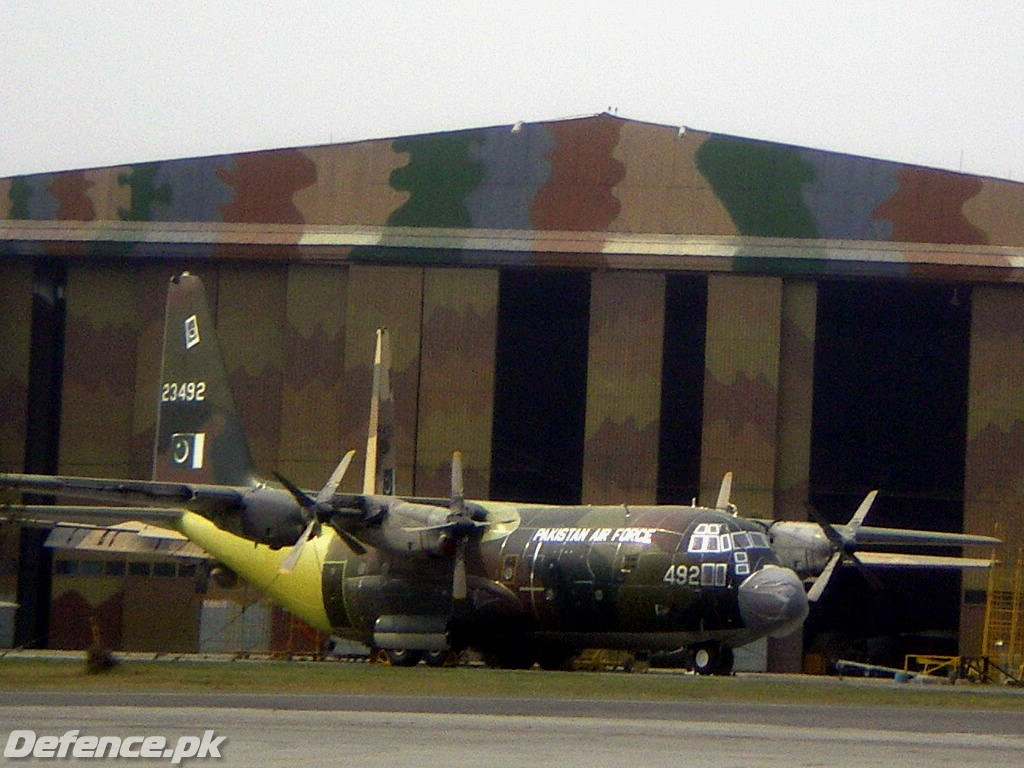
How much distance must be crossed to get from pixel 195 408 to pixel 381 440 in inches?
176

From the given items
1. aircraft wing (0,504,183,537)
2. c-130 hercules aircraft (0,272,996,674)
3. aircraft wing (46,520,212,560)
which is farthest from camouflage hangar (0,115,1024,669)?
c-130 hercules aircraft (0,272,996,674)

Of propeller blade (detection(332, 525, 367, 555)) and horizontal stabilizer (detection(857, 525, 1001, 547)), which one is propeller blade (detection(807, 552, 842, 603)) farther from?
propeller blade (detection(332, 525, 367, 555))

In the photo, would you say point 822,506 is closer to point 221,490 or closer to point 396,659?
point 396,659

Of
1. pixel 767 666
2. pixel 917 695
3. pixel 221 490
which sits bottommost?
pixel 767 666

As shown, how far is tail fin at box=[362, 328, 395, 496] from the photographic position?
110 ft

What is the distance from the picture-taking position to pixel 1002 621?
1740 inches

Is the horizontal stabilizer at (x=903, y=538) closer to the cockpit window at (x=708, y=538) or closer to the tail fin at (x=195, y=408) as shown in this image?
the cockpit window at (x=708, y=538)

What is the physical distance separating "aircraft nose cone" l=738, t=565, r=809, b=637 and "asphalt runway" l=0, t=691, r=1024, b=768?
267 inches

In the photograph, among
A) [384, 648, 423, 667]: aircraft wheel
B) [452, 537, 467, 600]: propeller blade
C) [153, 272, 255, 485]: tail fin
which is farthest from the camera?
[153, 272, 255, 485]: tail fin

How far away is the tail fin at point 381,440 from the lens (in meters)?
33.4

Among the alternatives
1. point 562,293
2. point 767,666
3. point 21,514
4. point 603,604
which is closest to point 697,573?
point 603,604

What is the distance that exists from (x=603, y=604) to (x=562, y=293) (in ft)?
67.0

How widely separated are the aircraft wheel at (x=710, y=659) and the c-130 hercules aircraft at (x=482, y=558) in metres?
0.03

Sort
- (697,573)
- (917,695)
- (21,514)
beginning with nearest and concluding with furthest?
(917,695), (697,573), (21,514)
